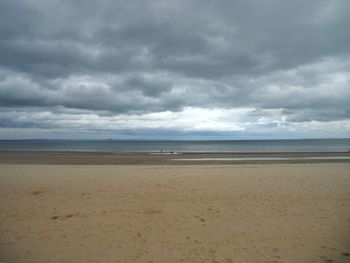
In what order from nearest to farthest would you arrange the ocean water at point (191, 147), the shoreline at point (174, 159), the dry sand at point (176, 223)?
the dry sand at point (176, 223)
the shoreline at point (174, 159)
the ocean water at point (191, 147)

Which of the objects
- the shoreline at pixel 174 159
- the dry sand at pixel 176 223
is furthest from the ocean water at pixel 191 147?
the dry sand at pixel 176 223

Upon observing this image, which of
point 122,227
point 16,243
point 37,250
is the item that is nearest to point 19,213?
point 16,243

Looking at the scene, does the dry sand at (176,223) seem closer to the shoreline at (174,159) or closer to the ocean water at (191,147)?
the shoreline at (174,159)

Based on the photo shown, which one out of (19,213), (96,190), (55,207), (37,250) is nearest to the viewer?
(37,250)

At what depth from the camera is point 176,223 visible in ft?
21.9

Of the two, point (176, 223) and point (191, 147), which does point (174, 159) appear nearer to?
point (176, 223)

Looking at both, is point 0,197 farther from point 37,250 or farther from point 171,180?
point 171,180

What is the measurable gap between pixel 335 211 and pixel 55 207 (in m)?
9.32

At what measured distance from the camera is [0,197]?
376 inches

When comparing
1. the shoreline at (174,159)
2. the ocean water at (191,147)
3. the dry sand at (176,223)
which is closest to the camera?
the dry sand at (176,223)

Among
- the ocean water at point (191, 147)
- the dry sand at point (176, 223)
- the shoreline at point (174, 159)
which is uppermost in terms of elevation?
the dry sand at point (176, 223)

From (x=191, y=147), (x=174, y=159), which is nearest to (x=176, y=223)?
(x=174, y=159)

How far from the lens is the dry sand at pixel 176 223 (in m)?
5.04

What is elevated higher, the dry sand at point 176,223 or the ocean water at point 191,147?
the dry sand at point 176,223
